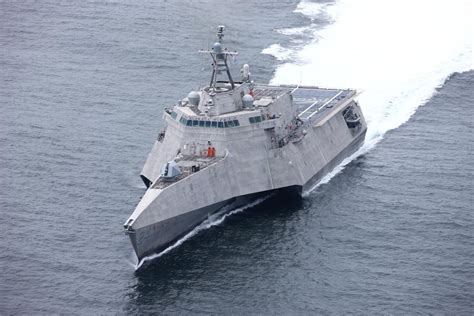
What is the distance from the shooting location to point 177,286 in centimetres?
8838

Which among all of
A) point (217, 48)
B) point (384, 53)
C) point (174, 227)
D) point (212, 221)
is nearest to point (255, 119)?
point (217, 48)

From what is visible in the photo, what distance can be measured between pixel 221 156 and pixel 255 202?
705cm

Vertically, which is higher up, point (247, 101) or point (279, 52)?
point (247, 101)

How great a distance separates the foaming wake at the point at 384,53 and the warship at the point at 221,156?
9.52 m

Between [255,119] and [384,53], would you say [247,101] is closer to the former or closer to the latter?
[255,119]

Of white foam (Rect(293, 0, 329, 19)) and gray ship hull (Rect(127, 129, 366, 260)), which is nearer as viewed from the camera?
gray ship hull (Rect(127, 129, 366, 260))

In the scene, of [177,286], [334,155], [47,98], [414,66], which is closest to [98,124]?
[47,98]

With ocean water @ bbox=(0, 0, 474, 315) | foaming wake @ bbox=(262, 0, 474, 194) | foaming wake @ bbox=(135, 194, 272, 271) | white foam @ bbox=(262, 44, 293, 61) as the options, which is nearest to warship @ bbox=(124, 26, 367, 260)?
foaming wake @ bbox=(135, 194, 272, 271)

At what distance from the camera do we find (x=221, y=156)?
10206 cm

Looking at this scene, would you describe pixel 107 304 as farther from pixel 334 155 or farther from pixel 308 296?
pixel 334 155

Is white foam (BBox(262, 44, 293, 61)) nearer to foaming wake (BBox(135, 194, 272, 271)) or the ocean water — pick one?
the ocean water

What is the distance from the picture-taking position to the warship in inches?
3743

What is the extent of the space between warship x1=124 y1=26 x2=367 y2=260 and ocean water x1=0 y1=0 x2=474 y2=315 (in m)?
2.42

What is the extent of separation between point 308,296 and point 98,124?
4455 cm
